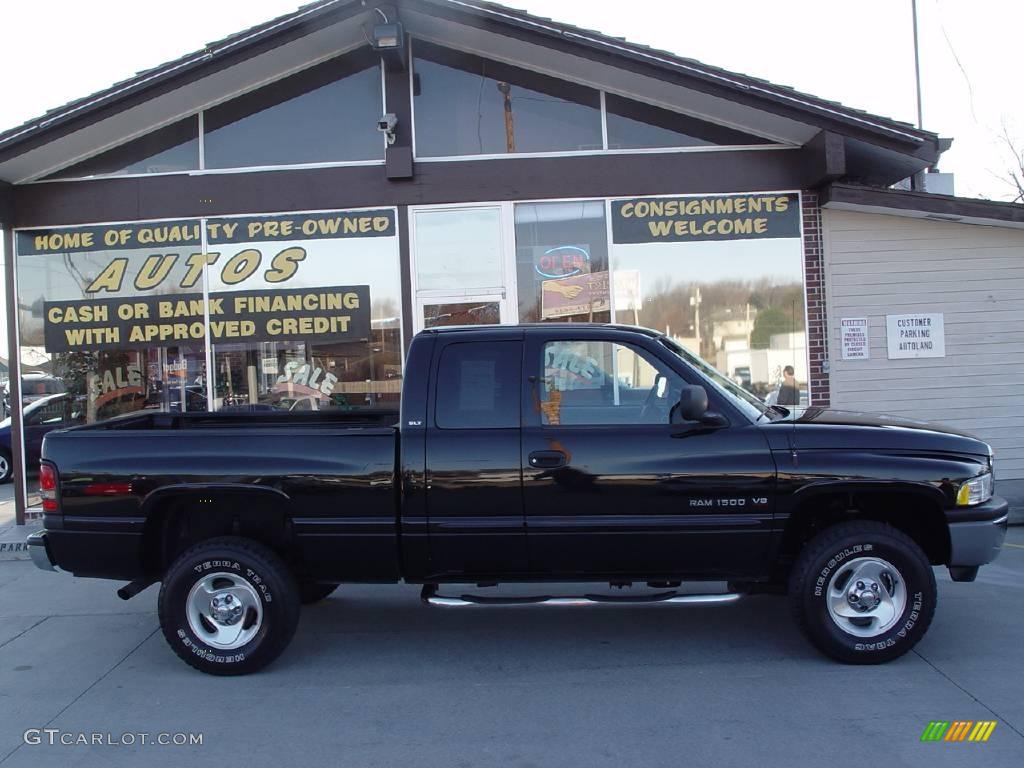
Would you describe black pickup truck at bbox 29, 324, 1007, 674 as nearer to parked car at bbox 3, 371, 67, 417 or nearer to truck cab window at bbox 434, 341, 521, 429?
truck cab window at bbox 434, 341, 521, 429

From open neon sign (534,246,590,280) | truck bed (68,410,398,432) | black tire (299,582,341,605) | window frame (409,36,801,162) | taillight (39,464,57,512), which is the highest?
window frame (409,36,801,162)

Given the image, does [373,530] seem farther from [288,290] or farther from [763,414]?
[288,290]

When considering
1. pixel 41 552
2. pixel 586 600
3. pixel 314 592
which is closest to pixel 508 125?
pixel 314 592

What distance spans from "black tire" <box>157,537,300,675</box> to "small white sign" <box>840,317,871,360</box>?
7.22m

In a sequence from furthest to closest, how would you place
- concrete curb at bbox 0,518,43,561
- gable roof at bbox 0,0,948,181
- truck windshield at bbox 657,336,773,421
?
gable roof at bbox 0,0,948,181
concrete curb at bbox 0,518,43,561
truck windshield at bbox 657,336,773,421


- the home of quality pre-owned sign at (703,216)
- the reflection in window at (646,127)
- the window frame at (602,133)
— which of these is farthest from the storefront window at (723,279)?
the reflection in window at (646,127)

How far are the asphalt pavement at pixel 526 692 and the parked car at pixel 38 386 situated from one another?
14.6ft

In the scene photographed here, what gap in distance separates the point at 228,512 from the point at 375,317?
4914 mm

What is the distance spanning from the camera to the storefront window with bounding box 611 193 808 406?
33.0ft

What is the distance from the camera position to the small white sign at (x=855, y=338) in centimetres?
1005

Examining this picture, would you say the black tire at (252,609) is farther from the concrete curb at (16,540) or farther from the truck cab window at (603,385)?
the concrete curb at (16,540)

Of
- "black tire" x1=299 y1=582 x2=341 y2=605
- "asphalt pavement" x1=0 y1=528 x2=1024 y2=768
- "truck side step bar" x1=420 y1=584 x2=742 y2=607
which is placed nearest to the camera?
"asphalt pavement" x1=0 y1=528 x2=1024 y2=768

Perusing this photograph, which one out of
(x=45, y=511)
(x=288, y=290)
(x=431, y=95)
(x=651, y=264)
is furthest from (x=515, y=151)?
(x=45, y=511)

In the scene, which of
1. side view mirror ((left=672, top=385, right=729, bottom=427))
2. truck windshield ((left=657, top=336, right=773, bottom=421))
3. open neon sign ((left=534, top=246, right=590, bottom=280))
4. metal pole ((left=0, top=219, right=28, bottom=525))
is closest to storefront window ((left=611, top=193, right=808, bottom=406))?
open neon sign ((left=534, top=246, right=590, bottom=280))
